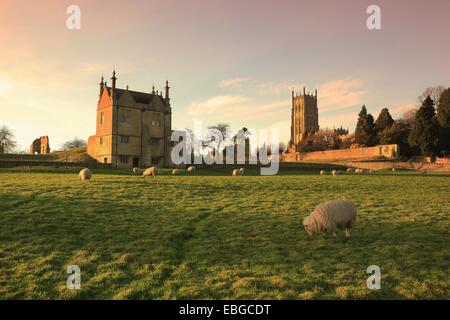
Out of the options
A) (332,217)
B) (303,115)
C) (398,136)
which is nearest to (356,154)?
(398,136)

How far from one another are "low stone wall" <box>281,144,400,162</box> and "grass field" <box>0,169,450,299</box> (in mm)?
63150

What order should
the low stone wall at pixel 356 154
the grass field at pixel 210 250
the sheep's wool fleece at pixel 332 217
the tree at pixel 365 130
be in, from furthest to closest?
the tree at pixel 365 130 < the low stone wall at pixel 356 154 < the sheep's wool fleece at pixel 332 217 < the grass field at pixel 210 250

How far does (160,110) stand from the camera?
6219 cm

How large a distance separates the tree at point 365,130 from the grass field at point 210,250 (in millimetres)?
73899

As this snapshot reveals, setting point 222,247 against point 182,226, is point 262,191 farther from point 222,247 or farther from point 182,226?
point 222,247

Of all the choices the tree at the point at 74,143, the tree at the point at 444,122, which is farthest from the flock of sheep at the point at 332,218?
the tree at the point at 74,143

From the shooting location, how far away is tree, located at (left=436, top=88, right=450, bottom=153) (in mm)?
70062

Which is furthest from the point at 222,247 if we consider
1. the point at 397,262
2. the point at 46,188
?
the point at 46,188

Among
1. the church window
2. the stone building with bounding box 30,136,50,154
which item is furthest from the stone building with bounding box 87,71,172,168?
the stone building with bounding box 30,136,50,154

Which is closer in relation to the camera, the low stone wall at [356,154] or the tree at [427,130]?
the tree at [427,130]

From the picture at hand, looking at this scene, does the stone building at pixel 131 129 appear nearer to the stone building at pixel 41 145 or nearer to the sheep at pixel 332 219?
the stone building at pixel 41 145

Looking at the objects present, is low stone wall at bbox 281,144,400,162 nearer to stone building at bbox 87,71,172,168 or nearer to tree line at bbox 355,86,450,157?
tree line at bbox 355,86,450,157

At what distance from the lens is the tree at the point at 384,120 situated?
88.1 meters

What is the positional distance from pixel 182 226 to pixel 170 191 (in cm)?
982
